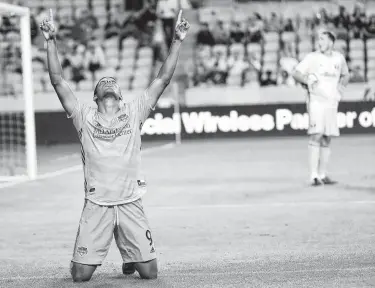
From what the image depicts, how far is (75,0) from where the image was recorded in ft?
88.6

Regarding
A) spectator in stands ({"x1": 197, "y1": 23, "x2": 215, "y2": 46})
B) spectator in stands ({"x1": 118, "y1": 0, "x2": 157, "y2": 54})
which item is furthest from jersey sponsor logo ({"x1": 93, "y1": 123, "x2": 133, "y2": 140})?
spectator in stands ({"x1": 118, "y1": 0, "x2": 157, "y2": 54})

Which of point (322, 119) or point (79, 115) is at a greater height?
point (79, 115)

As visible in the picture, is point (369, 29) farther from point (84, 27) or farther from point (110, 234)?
point (110, 234)

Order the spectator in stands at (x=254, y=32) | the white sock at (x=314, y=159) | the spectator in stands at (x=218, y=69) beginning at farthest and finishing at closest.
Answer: the spectator in stands at (x=254, y=32) → the spectator in stands at (x=218, y=69) → the white sock at (x=314, y=159)

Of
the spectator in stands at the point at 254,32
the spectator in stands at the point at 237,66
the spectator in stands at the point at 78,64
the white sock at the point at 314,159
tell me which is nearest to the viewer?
the white sock at the point at 314,159

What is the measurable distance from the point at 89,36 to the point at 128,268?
Answer: 19.6m

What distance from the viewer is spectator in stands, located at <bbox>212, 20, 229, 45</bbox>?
24.0 m

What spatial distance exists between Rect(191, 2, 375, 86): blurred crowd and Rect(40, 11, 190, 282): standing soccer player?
16.5 meters

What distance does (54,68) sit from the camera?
5949 mm

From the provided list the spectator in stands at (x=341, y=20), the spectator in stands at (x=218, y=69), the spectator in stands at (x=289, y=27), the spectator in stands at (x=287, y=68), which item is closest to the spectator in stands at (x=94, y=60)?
the spectator in stands at (x=218, y=69)

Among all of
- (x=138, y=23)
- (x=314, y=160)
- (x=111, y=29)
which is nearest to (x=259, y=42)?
(x=138, y=23)

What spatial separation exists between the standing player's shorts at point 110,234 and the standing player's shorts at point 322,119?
19.5ft

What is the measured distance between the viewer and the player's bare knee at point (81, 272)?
5.81 m

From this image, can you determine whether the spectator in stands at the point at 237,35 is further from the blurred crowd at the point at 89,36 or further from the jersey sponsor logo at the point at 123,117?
the jersey sponsor logo at the point at 123,117
